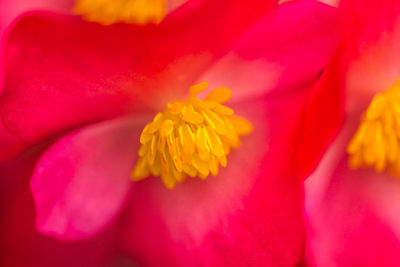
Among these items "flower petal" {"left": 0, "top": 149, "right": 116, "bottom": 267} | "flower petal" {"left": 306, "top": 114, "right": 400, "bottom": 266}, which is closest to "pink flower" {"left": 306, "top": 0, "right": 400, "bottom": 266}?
"flower petal" {"left": 306, "top": 114, "right": 400, "bottom": 266}

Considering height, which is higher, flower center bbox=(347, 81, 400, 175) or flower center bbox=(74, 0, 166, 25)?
flower center bbox=(74, 0, 166, 25)

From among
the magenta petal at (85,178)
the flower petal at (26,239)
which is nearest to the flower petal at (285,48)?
the magenta petal at (85,178)

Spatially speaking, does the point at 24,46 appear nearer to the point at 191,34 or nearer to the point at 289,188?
the point at 191,34

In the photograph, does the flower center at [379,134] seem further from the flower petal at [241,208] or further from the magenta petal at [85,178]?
the magenta petal at [85,178]

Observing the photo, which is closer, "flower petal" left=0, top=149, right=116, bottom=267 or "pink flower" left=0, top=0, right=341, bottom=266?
"pink flower" left=0, top=0, right=341, bottom=266

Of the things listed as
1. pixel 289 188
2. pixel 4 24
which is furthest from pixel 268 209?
pixel 4 24

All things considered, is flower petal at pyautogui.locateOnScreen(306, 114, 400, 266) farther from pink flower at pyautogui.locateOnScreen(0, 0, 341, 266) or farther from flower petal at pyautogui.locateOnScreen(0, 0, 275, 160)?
flower petal at pyautogui.locateOnScreen(0, 0, 275, 160)
